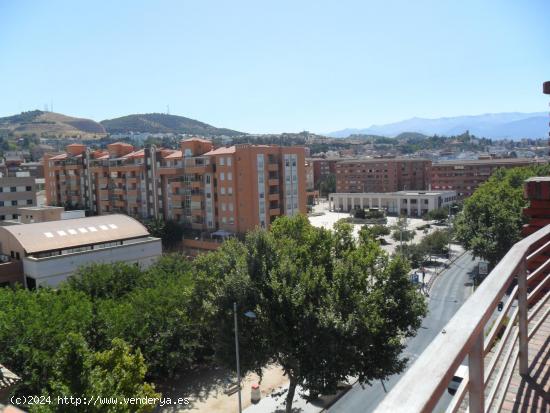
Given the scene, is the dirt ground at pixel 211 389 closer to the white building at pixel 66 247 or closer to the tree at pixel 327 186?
the white building at pixel 66 247

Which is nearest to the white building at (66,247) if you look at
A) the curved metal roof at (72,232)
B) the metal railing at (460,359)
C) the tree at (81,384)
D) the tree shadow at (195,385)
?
the curved metal roof at (72,232)

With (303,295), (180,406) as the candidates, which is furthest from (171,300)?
(303,295)

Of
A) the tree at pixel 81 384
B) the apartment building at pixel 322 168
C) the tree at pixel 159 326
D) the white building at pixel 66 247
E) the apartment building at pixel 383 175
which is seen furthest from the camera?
the apartment building at pixel 322 168

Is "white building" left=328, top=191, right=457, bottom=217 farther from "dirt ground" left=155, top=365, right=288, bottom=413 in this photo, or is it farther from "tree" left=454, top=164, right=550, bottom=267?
"dirt ground" left=155, top=365, right=288, bottom=413

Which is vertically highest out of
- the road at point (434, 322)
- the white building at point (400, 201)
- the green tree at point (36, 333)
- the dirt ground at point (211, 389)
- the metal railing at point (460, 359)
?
the metal railing at point (460, 359)

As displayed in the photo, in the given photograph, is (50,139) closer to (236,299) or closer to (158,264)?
(158,264)

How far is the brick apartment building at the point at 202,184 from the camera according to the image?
4259 centimetres

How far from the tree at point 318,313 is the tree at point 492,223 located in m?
19.9

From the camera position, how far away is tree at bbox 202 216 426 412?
42.8 feet

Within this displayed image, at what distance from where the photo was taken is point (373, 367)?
13.7 metres

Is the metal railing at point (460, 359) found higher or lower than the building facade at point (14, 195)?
higher

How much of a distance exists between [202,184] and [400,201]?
4237 cm

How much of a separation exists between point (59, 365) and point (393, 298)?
933 centimetres

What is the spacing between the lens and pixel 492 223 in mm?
34219
